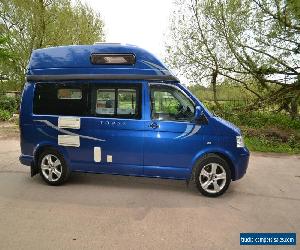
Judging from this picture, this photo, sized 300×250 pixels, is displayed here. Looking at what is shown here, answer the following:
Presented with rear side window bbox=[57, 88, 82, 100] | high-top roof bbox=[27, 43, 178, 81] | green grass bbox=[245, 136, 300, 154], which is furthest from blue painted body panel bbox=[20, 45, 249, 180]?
green grass bbox=[245, 136, 300, 154]

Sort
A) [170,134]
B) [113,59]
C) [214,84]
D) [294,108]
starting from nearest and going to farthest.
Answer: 1. [170,134]
2. [113,59]
3. [294,108]
4. [214,84]

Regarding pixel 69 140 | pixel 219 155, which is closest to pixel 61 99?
pixel 69 140

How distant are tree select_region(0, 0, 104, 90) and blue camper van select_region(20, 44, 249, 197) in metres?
13.7

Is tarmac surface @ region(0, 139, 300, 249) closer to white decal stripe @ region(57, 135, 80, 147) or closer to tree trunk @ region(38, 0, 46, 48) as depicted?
white decal stripe @ region(57, 135, 80, 147)

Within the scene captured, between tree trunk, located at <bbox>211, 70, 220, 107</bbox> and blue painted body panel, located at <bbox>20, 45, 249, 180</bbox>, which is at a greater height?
tree trunk, located at <bbox>211, 70, 220, 107</bbox>

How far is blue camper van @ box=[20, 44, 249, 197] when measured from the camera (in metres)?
5.36

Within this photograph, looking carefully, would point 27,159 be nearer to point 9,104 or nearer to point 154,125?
point 154,125

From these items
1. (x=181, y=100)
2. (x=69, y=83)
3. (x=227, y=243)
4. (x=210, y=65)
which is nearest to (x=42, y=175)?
(x=69, y=83)

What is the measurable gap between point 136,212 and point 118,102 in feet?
6.64

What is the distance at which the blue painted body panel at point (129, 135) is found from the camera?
210 inches

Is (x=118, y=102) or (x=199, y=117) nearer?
(x=199, y=117)

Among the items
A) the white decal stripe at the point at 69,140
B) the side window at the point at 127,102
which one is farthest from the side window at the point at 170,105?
the white decal stripe at the point at 69,140

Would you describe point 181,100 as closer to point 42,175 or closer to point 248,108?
point 42,175

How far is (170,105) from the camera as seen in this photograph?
5473mm
